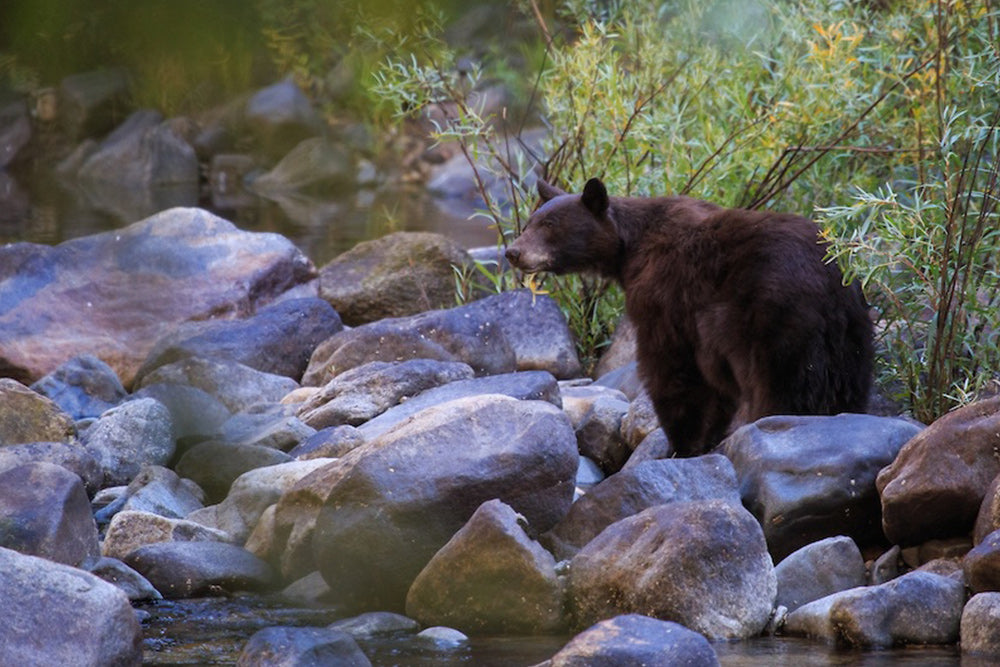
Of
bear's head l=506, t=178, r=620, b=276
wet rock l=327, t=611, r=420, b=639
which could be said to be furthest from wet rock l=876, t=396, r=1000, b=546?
bear's head l=506, t=178, r=620, b=276

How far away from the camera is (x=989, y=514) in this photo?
3924 mm

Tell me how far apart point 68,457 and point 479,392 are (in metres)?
1.69

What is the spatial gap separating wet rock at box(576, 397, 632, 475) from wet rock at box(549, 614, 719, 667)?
2.77 metres

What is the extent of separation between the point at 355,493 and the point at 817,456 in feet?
5.09

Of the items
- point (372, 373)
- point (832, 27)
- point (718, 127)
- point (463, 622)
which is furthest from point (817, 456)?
point (718, 127)

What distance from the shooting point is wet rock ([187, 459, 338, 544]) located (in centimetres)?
477

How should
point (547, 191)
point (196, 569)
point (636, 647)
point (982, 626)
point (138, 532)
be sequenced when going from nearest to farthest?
point (636, 647) → point (982, 626) → point (196, 569) → point (138, 532) → point (547, 191)

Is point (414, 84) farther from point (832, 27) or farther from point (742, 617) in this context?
point (742, 617)

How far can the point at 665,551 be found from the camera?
3758 mm

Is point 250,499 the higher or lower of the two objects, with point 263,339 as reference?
lower

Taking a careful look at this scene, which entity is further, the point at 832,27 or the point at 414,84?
the point at 414,84

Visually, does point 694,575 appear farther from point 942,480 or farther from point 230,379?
point 230,379

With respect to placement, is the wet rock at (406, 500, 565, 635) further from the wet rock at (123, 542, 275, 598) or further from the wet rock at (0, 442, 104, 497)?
the wet rock at (0, 442, 104, 497)

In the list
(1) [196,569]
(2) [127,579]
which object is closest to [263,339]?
(1) [196,569]
